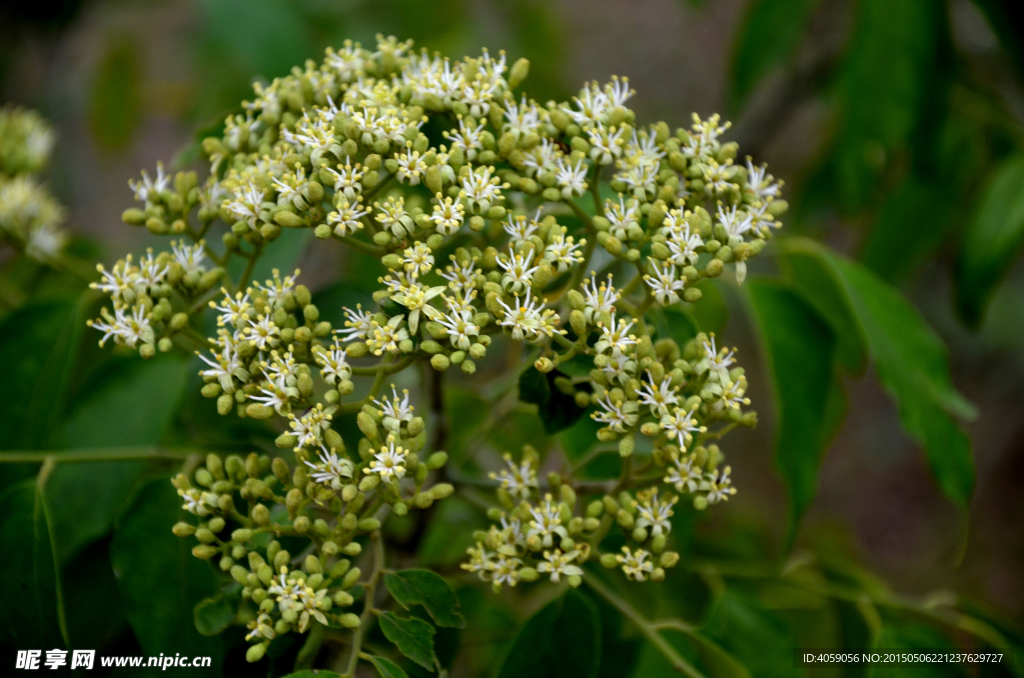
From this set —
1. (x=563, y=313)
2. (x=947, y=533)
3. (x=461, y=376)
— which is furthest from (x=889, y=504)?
(x=563, y=313)

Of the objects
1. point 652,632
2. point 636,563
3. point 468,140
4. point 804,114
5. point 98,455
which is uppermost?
point 804,114

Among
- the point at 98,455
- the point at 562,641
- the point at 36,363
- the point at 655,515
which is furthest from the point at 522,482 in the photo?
the point at 36,363

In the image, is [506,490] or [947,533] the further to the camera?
[947,533]

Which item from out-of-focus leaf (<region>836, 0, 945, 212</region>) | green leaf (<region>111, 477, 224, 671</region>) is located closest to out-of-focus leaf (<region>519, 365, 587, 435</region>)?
green leaf (<region>111, 477, 224, 671</region>)

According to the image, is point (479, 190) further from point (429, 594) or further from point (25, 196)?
point (25, 196)

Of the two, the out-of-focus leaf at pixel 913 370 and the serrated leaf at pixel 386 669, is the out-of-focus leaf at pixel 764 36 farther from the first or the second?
the serrated leaf at pixel 386 669

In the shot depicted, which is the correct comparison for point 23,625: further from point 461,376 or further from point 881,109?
point 461,376

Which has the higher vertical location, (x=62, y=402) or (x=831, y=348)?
(x=62, y=402)
